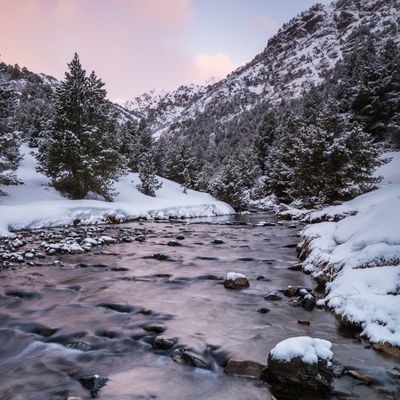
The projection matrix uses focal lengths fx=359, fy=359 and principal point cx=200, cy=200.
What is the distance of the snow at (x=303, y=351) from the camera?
5.20m

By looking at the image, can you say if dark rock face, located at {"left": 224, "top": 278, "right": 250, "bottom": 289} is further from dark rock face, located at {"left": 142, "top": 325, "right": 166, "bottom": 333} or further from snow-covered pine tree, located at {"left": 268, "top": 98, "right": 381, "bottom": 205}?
snow-covered pine tree, located at {"left": 268, "top": 98, "right": 381, "bottom": 205}

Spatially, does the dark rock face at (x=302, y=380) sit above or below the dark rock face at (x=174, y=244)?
above

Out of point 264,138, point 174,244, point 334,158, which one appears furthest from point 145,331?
point 264,138

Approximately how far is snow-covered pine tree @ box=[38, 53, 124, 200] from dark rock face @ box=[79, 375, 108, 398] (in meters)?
27.4

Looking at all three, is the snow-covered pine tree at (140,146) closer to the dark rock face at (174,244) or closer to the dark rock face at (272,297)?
the dark rock face at (174,244)

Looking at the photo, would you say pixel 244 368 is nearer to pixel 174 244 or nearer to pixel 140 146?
pixel 174 244

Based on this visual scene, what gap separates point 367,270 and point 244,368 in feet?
14.4

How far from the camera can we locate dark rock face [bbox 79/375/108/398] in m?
5.26

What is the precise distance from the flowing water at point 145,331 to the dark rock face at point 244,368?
0.52 ft

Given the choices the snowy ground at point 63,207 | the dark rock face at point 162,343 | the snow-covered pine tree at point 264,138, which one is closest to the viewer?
the dark rock face at point 162,343

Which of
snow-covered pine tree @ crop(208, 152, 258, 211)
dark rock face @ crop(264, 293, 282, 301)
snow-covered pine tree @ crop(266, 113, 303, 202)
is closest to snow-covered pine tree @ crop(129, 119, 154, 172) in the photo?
snow-covered pine tree @ crop(208, 152, 258, 211)

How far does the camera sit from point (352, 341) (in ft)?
22.6

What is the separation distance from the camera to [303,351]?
522 centimetres

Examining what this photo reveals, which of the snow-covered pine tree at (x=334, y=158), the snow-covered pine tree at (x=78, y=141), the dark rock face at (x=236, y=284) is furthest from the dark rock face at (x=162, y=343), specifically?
the snow-covered pine tree at (x=78, y=141)
